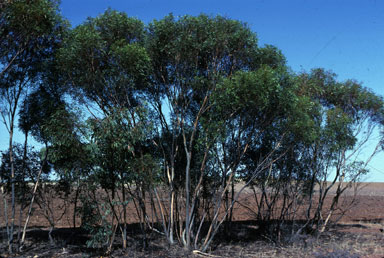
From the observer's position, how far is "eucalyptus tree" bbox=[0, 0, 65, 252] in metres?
12.0

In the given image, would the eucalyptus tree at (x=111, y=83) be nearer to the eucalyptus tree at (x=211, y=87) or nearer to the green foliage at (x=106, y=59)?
the green foliage at (x=106, y=59)

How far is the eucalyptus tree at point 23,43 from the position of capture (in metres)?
12.0

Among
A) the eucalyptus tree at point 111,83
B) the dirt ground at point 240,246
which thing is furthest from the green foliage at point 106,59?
the dirt ground at point 240,246

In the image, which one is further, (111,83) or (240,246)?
(240,246)

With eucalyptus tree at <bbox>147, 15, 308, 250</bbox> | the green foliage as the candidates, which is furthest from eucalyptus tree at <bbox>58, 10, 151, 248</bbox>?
eucalyptus tree at <bbox>147, 15, 308, 250</bbox>

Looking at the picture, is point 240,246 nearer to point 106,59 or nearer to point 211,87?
point 211,87

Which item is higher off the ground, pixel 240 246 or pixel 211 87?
pixel 211 87

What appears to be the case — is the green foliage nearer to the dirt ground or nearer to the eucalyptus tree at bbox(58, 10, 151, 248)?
the eucalyptus tree at bbox(58, 10, 151, 248)

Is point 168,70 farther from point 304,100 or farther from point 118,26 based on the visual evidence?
point 304,100

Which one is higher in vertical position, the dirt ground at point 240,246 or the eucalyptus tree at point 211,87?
the eucalyptus tree at point 211,87

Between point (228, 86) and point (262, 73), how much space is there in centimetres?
110

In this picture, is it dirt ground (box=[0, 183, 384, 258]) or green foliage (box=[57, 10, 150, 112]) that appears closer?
green foliage (box=[57, 10, 150, 112])

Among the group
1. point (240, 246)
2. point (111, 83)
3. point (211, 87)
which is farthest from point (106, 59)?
point (240, 246)

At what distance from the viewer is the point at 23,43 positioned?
12.9 metres
